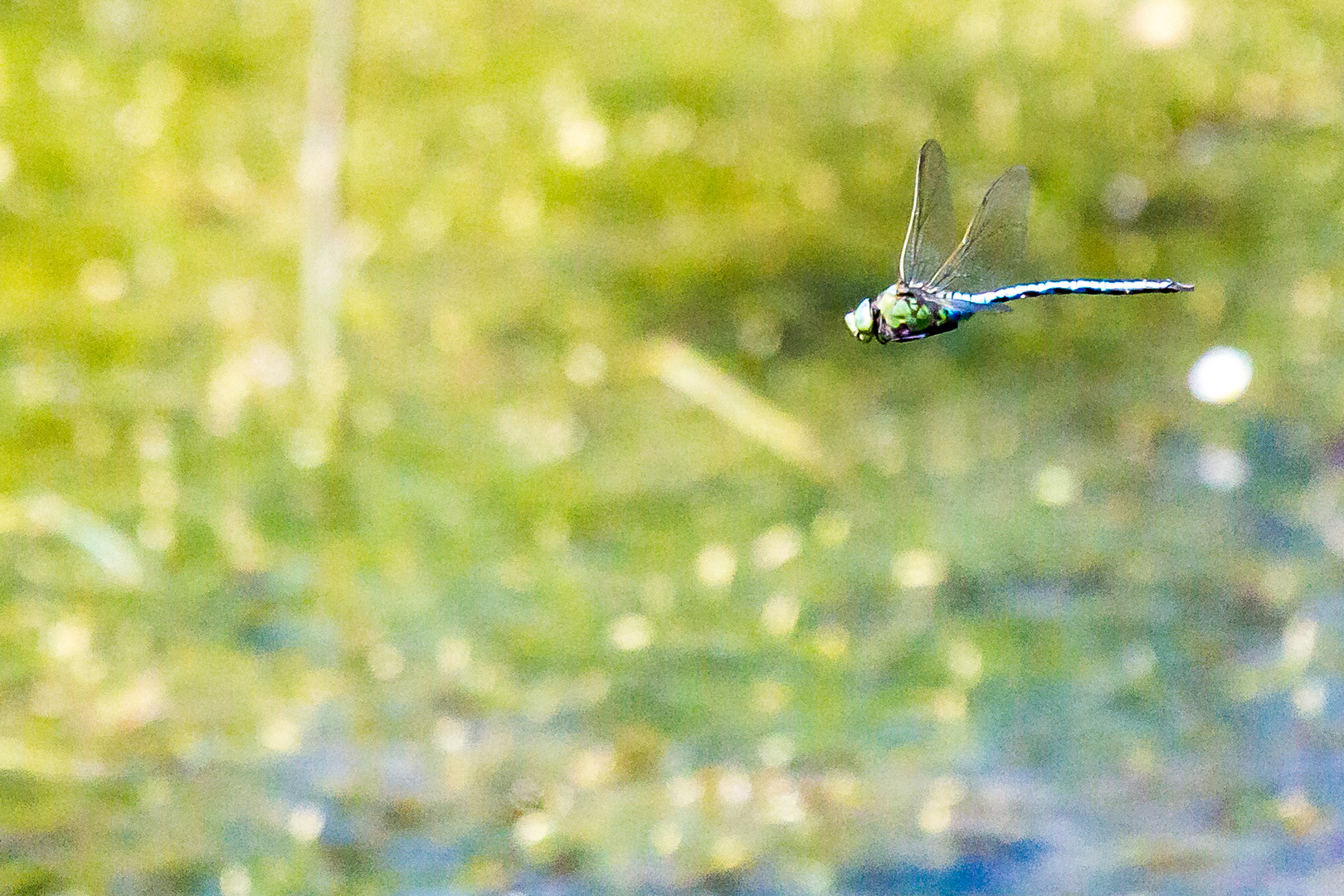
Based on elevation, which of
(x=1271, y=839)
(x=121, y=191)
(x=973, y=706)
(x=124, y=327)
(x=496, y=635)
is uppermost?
(x=121, y=191)

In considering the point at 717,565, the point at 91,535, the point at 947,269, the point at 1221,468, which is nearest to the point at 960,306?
the point at 947,269

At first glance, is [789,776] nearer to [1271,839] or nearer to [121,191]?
[1271,839]

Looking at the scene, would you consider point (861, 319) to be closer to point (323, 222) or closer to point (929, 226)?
point (929, 226)

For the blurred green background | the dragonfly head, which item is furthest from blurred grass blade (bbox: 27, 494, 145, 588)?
the dragonfly head

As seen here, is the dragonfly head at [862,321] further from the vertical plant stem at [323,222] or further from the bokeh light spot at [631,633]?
the vertical plant stem at [323,222]

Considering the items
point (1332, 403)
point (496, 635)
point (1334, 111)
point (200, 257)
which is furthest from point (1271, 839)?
point (200, 257)

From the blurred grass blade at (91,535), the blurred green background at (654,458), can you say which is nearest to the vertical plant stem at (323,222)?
the blurred green background at (654,458)
